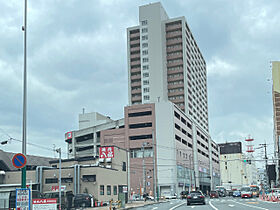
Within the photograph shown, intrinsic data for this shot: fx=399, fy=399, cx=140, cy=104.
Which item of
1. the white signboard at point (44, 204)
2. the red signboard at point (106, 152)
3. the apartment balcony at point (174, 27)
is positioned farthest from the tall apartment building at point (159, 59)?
the white signboard at point (44, 204)

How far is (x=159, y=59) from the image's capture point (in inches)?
4835

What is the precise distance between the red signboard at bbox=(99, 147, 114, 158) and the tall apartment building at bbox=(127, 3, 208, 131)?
48.7 m

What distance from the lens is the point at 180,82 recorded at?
126938mm

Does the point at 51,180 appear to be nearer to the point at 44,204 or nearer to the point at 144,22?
the point at 44,204

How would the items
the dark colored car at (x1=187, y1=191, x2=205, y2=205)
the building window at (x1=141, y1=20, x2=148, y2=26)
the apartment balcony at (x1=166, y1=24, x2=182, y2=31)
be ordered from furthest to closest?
1. the apartment balcony at (x1=166, y1=24, x2=182, y2=31)
2. the building window at (x1=141, y1=20, x2=148, y2=26)
3. the dark colored car at (x1=187, y1=191, x2=205, y2=205)

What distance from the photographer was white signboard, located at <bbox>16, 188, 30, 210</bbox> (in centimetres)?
1446

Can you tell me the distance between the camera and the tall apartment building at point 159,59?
12356 centimetres

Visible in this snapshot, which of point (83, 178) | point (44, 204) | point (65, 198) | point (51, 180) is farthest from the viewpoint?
point (51, 180)

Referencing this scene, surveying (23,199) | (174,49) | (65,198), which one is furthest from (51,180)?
(174,49)

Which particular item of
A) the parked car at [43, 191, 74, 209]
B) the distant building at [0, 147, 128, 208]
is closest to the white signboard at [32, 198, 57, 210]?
the parked car at [43, 191, 74, 209]

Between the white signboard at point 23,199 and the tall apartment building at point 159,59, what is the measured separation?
107 m

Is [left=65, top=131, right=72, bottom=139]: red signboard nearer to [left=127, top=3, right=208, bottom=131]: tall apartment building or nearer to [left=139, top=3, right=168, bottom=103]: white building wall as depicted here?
[left=127, top=3, right=208, bottom=131]: tall apartment building

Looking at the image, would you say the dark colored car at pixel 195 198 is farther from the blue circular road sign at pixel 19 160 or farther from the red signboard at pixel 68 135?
the red signboard at pixel 68 135

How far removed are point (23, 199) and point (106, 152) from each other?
59728 mm
